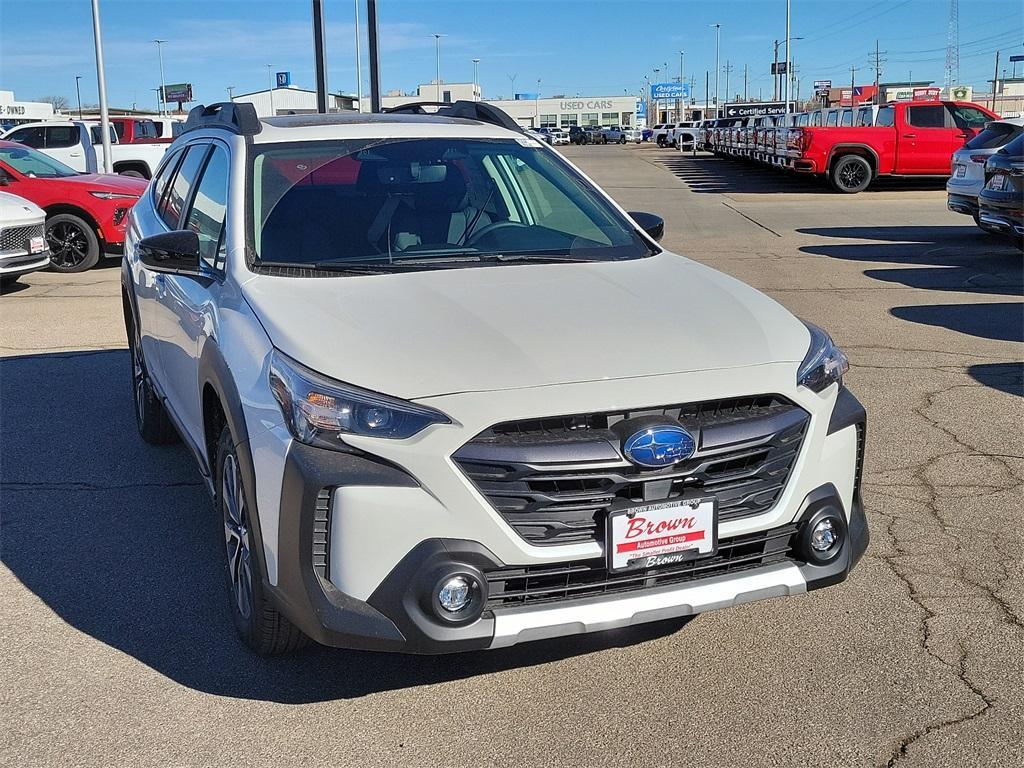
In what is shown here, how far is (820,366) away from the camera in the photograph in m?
3.39

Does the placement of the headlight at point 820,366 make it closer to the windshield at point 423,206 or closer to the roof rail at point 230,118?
the windshield at point 423,206

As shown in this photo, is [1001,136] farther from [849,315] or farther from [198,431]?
[198,431]

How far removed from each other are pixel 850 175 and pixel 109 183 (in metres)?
16.3

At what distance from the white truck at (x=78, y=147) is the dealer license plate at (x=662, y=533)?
20.4 meters

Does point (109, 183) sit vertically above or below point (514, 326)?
above

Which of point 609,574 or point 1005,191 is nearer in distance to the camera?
point 609,574

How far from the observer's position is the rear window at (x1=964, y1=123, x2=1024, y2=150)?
15.2 meters

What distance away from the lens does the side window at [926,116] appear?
23.5 m

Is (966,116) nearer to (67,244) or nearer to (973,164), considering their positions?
(973,164)

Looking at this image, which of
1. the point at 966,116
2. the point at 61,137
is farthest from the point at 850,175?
the point at 61,137

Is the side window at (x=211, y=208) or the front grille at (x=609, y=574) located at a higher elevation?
the side window at (x=211, y=208)

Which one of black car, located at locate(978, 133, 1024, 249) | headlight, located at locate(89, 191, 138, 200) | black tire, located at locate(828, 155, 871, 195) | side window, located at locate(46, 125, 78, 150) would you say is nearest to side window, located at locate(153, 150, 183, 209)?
headlight, located at locate(89, 191, 138, 200)

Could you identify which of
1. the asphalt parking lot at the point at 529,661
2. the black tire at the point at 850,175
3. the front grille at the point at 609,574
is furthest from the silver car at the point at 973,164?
the front grille at the point at 609,574

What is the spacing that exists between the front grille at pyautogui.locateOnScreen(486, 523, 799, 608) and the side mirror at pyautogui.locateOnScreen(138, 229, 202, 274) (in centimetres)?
186
